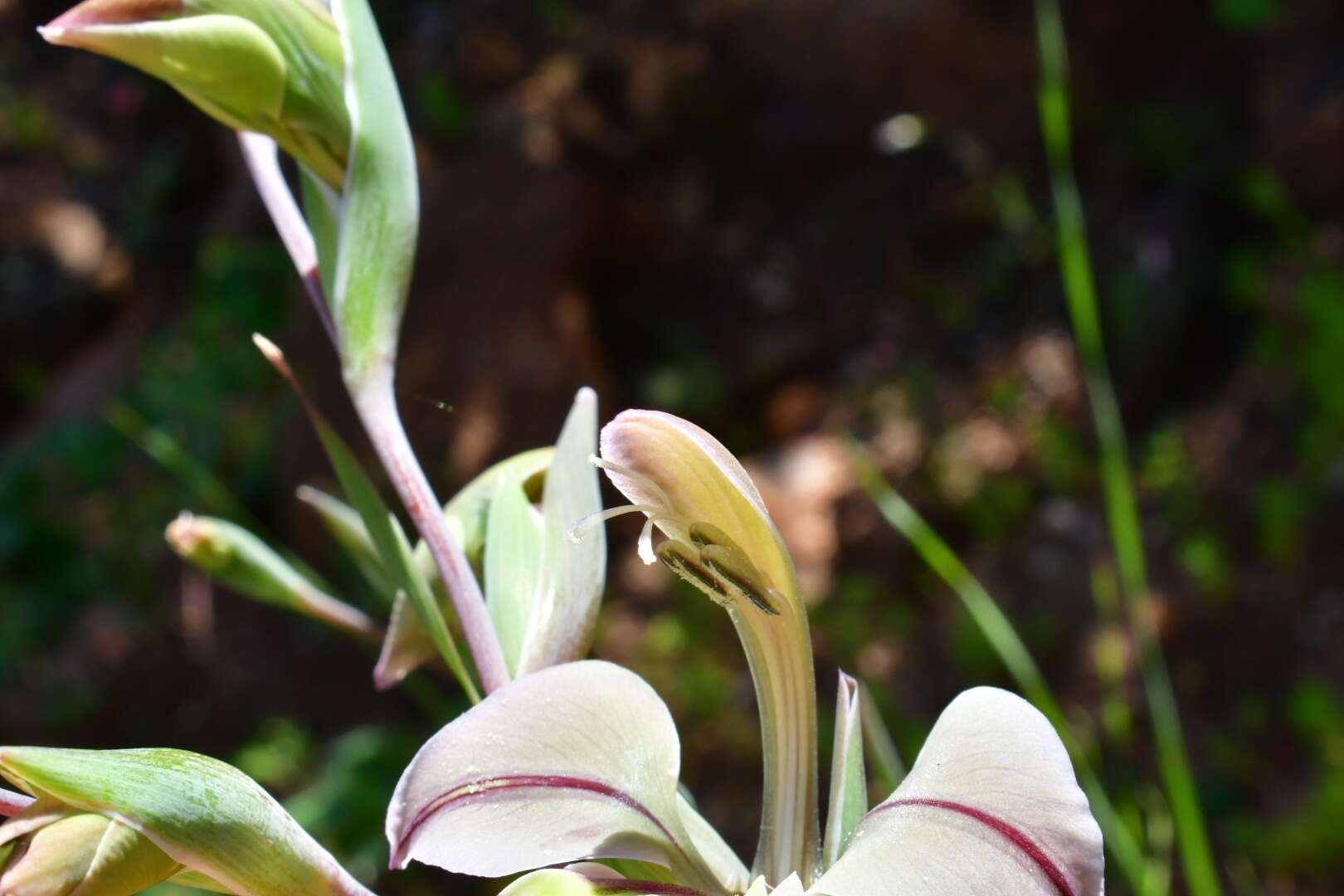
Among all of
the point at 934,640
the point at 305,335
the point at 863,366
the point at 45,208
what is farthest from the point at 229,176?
the point at 934,640

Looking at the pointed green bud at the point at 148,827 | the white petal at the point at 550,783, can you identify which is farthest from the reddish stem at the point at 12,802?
the white petal at the point at 550,783

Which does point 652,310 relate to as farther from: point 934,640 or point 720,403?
point 934,640

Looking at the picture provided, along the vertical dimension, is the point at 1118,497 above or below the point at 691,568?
below

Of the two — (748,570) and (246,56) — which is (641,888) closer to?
(748,570)

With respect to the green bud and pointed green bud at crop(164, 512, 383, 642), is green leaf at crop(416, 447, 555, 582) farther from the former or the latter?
the green bud

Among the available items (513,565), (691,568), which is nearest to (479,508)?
(513,565)

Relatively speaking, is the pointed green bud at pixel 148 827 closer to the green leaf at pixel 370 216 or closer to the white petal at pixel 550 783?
the white petal at pixel 550 783

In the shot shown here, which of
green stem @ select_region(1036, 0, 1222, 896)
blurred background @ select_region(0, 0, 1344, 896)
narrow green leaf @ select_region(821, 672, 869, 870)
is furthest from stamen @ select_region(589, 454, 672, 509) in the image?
blurred background @ select_region(0, 0, 1344, 896)
